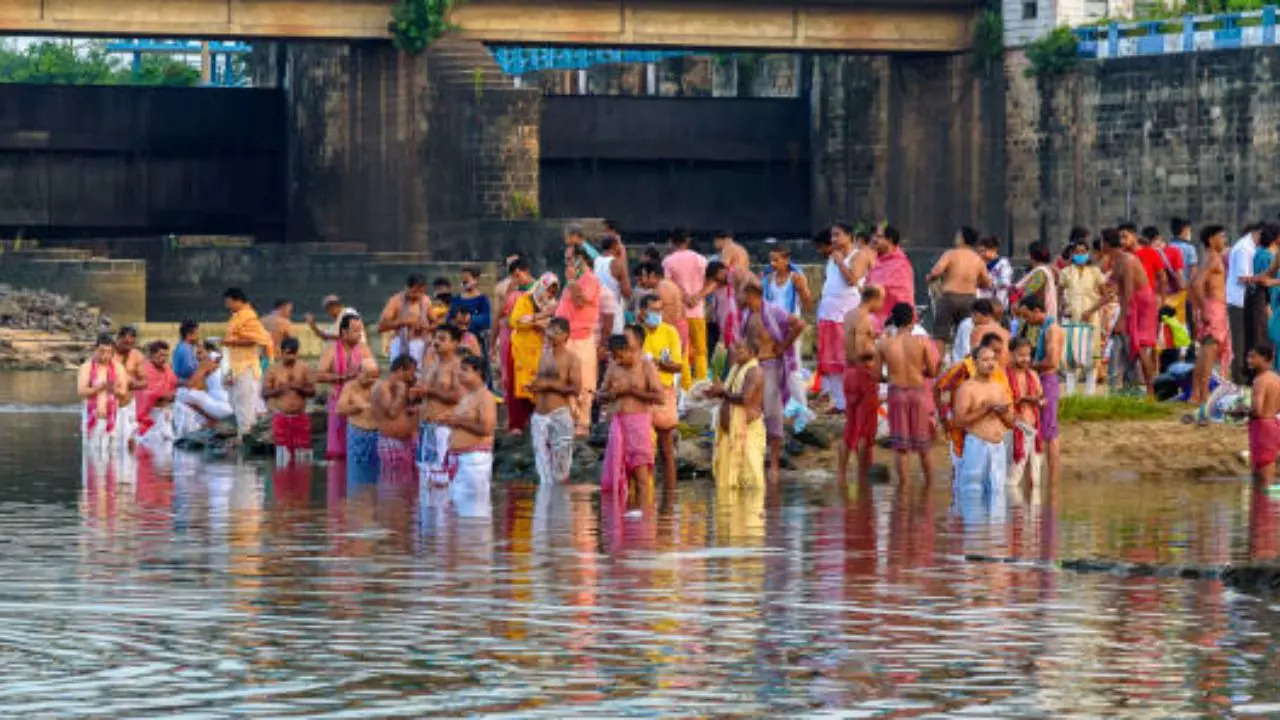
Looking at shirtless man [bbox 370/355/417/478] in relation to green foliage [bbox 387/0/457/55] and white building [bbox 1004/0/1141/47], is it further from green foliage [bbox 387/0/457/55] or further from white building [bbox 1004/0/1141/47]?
white building [bbox 1004/0/1141/47]

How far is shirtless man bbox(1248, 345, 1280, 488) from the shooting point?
20.9 meters

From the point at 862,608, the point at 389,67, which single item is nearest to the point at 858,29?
the point at 389,67

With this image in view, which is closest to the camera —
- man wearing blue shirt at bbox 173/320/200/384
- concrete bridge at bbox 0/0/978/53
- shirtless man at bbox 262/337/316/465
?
shirtless man at bbox 262/337/316/465

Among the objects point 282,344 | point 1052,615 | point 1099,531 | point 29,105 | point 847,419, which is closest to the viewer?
point 1052,615

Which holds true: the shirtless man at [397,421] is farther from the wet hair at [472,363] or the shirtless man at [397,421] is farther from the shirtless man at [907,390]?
the shirtless man at [907,390]

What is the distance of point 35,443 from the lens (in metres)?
26.3

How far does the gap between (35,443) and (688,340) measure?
5.76 m

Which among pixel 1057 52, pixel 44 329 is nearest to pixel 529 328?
pixel 44 329

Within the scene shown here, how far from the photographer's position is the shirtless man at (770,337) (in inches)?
859

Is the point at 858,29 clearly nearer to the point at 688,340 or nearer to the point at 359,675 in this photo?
the point at 688,340

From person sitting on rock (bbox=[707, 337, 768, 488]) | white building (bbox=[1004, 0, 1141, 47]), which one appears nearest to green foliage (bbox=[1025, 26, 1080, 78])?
white building (bbox=[1004, 0, 1141, 47])

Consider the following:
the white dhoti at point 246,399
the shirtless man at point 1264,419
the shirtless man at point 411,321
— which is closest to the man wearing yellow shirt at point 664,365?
the shirtless man at point 411,321

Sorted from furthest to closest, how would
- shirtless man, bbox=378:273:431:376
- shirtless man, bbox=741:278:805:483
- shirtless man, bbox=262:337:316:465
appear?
shirtless man, bbox=378:273:431:376, shirtless man, bbox=262:337:316:465, shirtless man, bbox=741:278:805:483

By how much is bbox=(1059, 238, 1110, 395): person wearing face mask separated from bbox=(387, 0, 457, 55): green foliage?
79.1 ft
